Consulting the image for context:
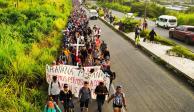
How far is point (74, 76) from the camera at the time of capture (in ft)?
50.8

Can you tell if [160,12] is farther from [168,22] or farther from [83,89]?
[83,89]

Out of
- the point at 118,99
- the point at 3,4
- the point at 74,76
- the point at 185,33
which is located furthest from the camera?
the point at 3,4

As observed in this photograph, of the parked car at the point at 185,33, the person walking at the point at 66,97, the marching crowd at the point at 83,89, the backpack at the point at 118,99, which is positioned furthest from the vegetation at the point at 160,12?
the backpack at the point at 118,99

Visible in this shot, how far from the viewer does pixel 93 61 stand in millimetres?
19297

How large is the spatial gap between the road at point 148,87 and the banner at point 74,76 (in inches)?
36.6

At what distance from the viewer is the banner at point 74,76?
15.3 meters

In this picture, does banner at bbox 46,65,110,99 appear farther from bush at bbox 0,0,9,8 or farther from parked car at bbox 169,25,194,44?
bush at bbox 0,0,9,8

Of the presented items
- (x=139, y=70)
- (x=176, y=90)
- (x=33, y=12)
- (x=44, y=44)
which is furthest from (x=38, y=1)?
(x=176, y=90)

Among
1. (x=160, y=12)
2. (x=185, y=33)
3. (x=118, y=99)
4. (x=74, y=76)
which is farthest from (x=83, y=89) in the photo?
(x=160, y=12)

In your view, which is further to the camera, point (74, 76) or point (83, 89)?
point (74, 76)

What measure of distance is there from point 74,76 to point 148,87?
4543 mm

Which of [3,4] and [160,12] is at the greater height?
Answer: [3,4]

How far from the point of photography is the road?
609 inches

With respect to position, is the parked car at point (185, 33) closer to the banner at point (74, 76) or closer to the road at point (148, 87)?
the road at point (148, 87)
